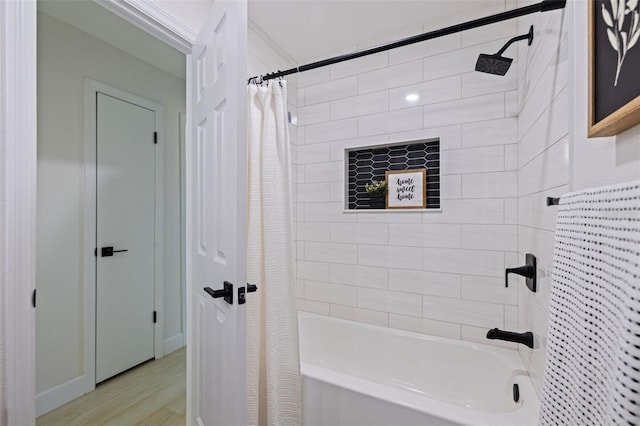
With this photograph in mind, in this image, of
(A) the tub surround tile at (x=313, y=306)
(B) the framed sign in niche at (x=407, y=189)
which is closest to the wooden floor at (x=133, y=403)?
(A) the tub surround tile at (x=313, y=306)

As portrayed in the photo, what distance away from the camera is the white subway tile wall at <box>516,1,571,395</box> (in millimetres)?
1074

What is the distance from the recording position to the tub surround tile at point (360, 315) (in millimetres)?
2223

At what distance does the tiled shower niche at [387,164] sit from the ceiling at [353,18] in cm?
79

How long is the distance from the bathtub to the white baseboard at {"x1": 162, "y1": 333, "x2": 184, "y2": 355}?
1377 mm

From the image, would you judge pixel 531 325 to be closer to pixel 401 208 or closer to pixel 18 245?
pixel 401 208

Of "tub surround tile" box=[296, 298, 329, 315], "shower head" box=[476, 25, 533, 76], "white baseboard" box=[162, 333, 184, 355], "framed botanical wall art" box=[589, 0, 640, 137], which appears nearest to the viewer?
"framed botanical wall art" box=[589, 0, 640, 137]

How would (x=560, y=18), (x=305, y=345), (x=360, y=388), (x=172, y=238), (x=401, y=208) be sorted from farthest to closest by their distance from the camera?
(x=172, y=238) < (x=305, y=345) < (x=401, y=208) < (x=360, y=388) < (x=560, y=18)

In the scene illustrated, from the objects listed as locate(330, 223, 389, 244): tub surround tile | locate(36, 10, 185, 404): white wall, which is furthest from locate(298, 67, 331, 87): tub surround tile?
locate(36, 10, 185, 404): white wall

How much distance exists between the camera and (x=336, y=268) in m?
2.41

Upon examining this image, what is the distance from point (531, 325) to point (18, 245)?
6.71 feet

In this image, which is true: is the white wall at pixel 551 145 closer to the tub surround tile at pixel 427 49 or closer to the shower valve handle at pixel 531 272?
the shower valve handle at pixel 531 272

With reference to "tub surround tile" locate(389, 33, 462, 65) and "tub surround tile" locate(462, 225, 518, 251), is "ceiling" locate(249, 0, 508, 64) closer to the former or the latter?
"tub surround tile" locate(389, 33, 462, 65)

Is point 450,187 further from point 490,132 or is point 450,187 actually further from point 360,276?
point 360,276

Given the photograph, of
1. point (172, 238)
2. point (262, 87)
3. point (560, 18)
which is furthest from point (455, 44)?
point (172, 238)
